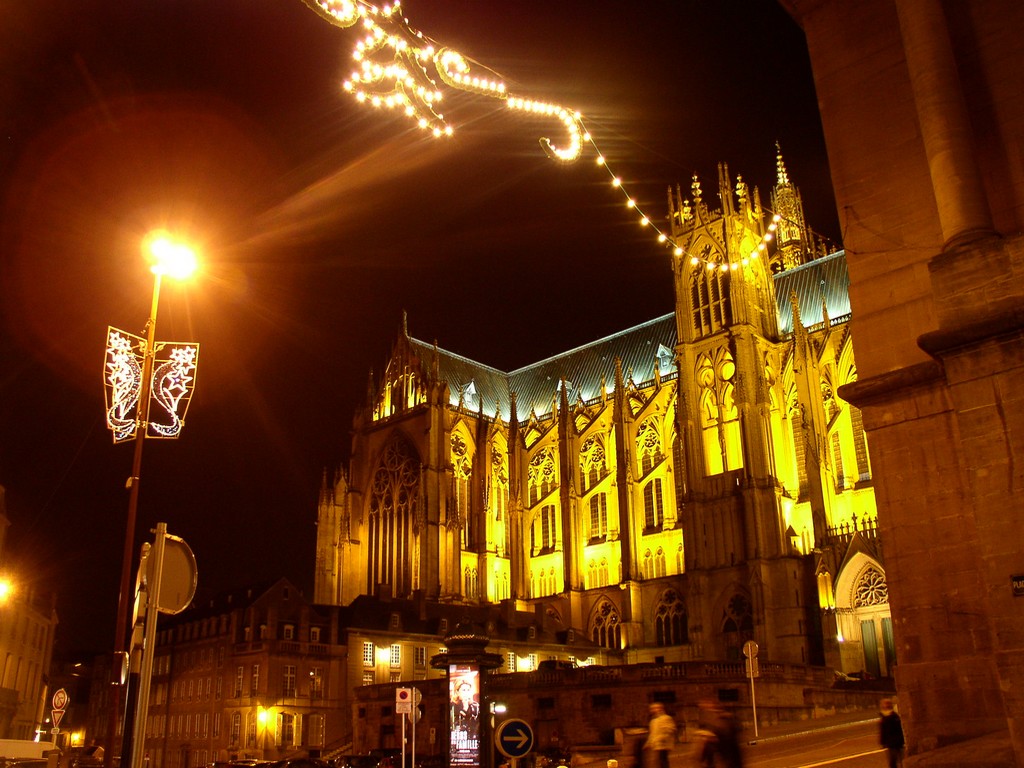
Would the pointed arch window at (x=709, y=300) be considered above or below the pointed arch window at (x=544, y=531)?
above

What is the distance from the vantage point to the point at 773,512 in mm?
43000

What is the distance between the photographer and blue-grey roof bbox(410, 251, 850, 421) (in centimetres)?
5234

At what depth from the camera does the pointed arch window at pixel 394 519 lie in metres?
57.1

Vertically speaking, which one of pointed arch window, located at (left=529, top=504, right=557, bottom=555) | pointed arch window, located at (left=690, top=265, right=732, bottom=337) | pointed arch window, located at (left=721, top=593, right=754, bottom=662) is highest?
pointed arch window, located at (left=690, top=265, right=732, bottom=337)

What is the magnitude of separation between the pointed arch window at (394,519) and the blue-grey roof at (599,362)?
6.01 meters

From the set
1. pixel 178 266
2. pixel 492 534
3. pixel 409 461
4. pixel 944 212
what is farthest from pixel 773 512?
pixel 178 266

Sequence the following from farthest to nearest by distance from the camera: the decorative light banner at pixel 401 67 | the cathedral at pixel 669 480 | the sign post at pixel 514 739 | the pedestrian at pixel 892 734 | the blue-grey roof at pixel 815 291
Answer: the blue-grey roof at pixel 815 291 → the cathedral at pixel 669 480 → the decorative light banner at pixel 401 67 → the pedestrian at pixel 892 734 → the sign post at pixel 514 739

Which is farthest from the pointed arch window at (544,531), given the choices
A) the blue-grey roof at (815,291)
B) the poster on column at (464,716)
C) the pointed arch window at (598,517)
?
the poster on column at (464,716)

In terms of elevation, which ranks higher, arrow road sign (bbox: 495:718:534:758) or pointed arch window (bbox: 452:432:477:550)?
pointed arch window (bbox: 452:432:477:550)

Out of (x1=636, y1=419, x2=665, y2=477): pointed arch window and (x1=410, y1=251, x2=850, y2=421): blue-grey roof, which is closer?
(x1=410, y1=251, x2=850, y2=421): blue-grey roof

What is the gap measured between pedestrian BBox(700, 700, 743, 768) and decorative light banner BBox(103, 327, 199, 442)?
7.93 meters

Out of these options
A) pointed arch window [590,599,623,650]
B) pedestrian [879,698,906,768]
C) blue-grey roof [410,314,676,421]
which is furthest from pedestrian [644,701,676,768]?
blue-grey roof [410,314,676,421]

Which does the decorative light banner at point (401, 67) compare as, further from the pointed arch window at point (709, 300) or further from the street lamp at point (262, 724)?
the pointed arch window at point (709, 300)

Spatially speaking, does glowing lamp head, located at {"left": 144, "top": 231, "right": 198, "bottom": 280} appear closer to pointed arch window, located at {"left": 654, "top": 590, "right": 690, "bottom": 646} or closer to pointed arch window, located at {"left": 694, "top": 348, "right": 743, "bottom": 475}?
pointed arch window, located at {"left": 694, "top": 348, "right": 743, "bottom": 475}
